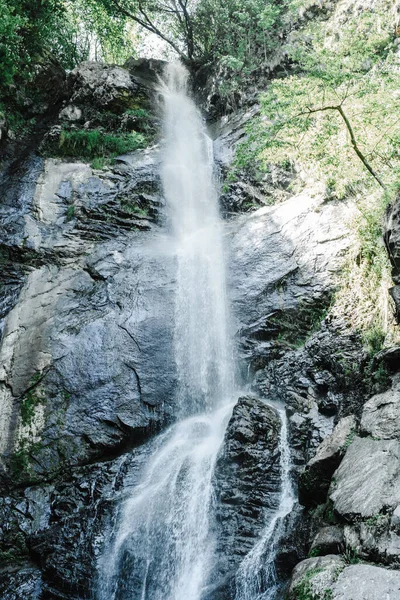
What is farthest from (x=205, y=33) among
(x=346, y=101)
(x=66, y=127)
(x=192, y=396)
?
(x=192, y=396)

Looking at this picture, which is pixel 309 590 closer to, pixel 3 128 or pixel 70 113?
pixel 3 128

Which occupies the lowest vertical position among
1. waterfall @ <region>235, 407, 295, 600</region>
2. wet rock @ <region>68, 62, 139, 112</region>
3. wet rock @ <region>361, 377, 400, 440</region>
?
waterfall @ <region>235, 407, 295, 600</region>

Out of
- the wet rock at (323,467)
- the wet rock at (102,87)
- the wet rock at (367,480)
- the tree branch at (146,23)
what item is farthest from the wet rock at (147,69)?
the wet rock at (367,480)

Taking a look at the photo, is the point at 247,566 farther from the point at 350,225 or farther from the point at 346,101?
the point at 346,101

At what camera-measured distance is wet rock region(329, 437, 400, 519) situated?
4.96m

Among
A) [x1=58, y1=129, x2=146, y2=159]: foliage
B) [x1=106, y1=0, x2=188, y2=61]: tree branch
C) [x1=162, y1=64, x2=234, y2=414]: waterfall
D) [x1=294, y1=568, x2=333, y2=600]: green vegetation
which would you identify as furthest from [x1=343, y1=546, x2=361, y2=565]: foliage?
[x1=106, y1=0, x2=188, y2=61]: tree branch

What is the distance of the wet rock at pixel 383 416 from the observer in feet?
18.8

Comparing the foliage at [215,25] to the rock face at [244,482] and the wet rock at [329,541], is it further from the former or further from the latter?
the wet rock at [329,541]

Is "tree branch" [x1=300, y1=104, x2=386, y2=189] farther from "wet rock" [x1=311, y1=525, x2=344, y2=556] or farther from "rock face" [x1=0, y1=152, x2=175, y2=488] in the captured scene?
"wet rock" [x1=311, y1=525, x2=344, y2=556]

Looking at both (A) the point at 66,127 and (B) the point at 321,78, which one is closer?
(B) the point at 321,78

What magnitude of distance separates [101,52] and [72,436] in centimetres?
2193

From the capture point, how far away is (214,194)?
14883 mm

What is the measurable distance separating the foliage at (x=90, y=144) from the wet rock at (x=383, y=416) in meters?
12.5

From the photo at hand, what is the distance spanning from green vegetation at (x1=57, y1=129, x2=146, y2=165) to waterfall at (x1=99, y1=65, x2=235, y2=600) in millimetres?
1774
